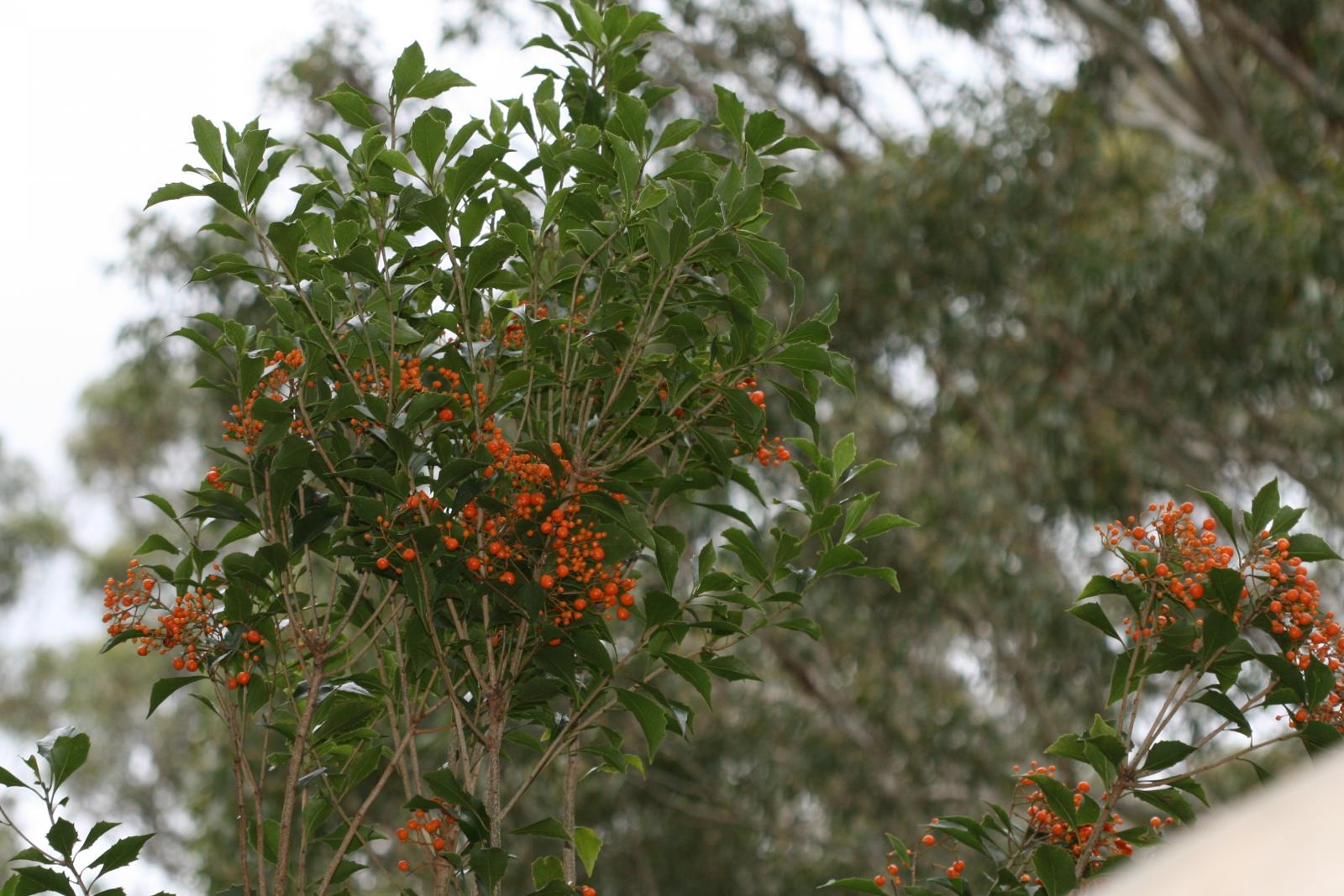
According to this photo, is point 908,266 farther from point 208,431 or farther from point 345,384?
point 345,384

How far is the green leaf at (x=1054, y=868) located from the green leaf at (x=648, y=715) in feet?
1.53

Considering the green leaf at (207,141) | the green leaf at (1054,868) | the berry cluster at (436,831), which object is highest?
the green leaf at (207,141)

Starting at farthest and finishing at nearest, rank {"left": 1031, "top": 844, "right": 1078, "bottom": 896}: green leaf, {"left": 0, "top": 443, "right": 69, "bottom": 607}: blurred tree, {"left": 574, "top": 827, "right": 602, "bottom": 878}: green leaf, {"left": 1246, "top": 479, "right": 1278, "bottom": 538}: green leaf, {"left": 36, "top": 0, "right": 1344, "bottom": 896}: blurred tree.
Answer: {"left": 0, "top": 443, "right": 69, "bottom": 607}: blurred tree
{"left": 36, "top": 0, "right": 1344, "bottom": 896}: blurred tree
{"left": 574, "top": 827, "right": 602, "bottom": 878}: green leaf
{"left": 1246, "top": 479, "right": 1278, "bottom": 538}: green leaf
{"left": 1031, "top": 844, "right": 1078, "bottom": 896}: green leaf

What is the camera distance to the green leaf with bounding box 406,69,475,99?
68.8 inches

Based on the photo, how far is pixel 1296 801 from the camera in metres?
0.55

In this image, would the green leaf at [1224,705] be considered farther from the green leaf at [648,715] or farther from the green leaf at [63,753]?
the green leaf at [63,753]

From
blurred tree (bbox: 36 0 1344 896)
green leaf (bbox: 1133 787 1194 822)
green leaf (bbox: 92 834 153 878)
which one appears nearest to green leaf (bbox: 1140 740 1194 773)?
green leaf (bbox: 1133 787 1194 822)

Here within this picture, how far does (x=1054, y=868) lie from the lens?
157cm

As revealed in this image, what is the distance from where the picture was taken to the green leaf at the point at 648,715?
1.71m

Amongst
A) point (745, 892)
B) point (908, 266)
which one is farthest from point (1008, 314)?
point (745, 892)

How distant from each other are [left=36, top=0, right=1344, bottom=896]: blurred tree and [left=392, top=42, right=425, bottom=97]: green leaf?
19.2ft

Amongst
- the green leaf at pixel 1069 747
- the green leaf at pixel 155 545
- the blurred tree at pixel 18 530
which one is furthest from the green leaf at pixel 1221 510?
the blurred tree at pixel 18 530

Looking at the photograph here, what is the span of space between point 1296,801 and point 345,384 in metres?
1.37

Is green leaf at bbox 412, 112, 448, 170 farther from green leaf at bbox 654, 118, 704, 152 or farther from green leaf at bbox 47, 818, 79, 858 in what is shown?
green leaf at bbox 47, 818, 79, 858
